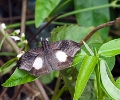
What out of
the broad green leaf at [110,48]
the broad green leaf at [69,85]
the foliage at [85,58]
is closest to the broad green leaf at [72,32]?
the foliage at [85,58]

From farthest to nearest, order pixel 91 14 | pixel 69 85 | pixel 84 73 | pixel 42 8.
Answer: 1. pixel 91 14
2. pixel 42 8
3. pixel 69 85
4. pixel 84 73

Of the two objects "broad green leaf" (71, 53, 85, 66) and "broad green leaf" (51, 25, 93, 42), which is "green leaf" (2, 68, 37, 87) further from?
"broad green leaf" (51, 25, 93, 42)

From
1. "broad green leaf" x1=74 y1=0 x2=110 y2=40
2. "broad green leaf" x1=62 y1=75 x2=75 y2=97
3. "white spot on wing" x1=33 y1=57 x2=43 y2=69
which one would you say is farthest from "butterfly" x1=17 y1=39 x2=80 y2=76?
"broad green leaf" x1=74 y1=0 x2=110 y2=40

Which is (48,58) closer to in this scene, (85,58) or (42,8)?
(85,58)

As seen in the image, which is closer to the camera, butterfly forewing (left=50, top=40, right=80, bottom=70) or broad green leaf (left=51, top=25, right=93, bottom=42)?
butterfly forewing (left=50, top=40, right=80, bottom=70)

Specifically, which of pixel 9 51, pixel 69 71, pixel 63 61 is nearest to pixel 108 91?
pixel 63 61

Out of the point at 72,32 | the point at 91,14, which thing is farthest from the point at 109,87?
the point at 91,14
